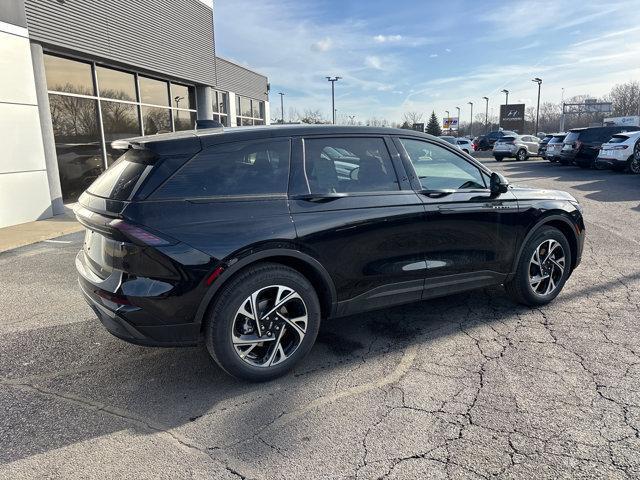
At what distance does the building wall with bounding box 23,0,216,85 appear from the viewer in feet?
32.4

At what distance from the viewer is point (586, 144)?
1961 centimetres

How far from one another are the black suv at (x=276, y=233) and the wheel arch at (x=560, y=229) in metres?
0.20

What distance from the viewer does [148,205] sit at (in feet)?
9.43

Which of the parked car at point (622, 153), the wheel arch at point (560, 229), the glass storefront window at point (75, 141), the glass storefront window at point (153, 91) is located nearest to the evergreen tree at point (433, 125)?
the parked car at point (622, 153)

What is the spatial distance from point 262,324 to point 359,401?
82 centimetres

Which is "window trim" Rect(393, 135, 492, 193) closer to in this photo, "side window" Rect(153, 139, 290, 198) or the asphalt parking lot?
"side window" Rect(153, 139, 290, 198)

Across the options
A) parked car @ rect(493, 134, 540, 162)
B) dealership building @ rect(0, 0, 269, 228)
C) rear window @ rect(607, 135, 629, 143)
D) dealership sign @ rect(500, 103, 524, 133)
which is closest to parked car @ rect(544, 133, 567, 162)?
parked car @ rect(493, 134, 540, 162)

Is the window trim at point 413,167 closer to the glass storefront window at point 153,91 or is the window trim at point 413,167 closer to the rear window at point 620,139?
the glass storefront window at point 153,91

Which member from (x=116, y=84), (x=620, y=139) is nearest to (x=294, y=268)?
(x=116, y=84)

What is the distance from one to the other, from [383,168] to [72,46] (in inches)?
380

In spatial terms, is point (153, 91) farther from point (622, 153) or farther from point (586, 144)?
point (586, 144)

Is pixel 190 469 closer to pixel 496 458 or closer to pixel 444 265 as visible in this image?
pixel 496 458

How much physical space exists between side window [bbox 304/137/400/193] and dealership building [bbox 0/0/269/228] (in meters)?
7.91

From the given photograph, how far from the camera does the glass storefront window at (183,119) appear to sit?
53.6ft
